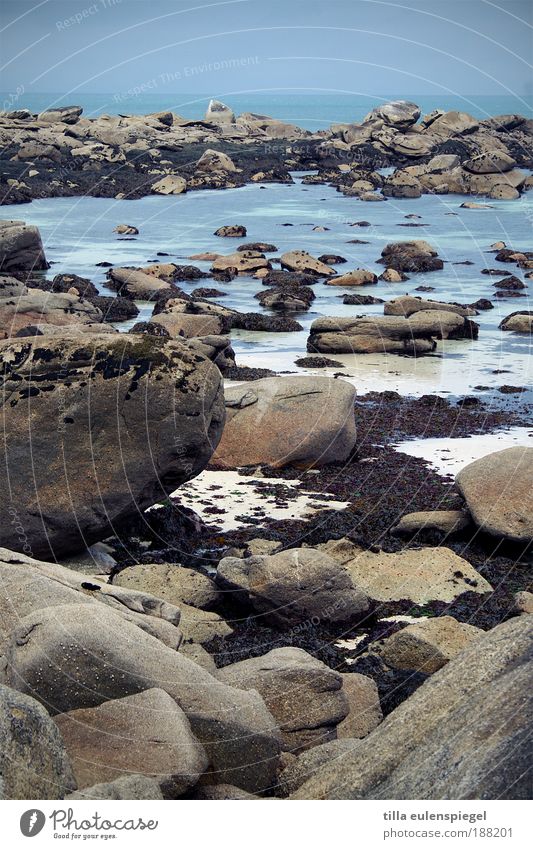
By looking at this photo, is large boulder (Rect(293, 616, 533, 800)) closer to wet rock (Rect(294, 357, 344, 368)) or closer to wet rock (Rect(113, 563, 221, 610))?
wet rock (Rect(113, 563, 221, 610))

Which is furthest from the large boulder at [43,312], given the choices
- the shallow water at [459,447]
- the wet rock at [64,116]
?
the wet rock at [64,116]

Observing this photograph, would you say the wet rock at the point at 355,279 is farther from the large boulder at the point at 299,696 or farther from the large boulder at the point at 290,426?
the large boulder at the point at 299,696

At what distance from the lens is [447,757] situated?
278 inches

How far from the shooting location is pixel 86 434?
1505 centimetres

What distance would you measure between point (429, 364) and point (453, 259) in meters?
22.6

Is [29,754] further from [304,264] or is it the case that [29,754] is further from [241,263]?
[241,263]

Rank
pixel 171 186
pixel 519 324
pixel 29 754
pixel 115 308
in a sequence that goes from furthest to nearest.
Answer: pixel 171 186 < pixel 115 308 < pixel 519 324 < pixel 29 754

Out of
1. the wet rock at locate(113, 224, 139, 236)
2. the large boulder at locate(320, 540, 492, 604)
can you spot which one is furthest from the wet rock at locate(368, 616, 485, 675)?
the wet rock at locate(113, 224, 139, 236)

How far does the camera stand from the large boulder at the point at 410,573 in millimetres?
14703

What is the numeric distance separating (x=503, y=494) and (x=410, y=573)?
243cm

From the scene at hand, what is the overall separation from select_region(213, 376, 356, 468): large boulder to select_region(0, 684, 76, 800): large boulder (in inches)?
506

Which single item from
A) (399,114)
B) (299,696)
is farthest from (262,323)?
(399,114)

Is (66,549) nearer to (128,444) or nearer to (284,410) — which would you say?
(128,444)
